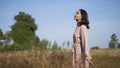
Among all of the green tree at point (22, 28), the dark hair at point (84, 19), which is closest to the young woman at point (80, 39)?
the dark hair at point (84, 19)

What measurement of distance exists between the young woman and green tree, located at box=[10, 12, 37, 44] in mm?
46745

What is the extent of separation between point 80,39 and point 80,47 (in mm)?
128

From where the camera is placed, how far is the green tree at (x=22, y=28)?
53.3 metres

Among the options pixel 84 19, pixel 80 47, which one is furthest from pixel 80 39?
pixel 84 19

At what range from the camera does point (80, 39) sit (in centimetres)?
466

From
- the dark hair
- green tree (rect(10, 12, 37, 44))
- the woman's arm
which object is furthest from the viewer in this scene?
green tree (rect(10, 12, 37, 44))

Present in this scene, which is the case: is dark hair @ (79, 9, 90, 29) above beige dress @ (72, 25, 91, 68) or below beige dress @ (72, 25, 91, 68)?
above

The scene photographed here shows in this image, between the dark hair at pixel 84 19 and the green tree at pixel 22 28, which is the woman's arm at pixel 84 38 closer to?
the dark hair at pixel 84 19

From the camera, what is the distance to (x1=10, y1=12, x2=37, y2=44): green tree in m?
53.3

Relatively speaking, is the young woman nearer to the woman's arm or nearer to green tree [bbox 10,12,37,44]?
the woman's arm

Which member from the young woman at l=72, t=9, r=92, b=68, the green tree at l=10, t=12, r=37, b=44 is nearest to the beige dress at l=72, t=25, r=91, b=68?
the young woman at l=72, t=9, r=92, b=68

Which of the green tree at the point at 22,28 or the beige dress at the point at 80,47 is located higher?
the green tree at the point at 22,28

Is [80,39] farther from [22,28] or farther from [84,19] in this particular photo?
[22,28]

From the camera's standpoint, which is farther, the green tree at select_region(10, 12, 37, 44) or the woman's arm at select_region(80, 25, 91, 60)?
the green tree at select_region(10, 12, 37, 44)
